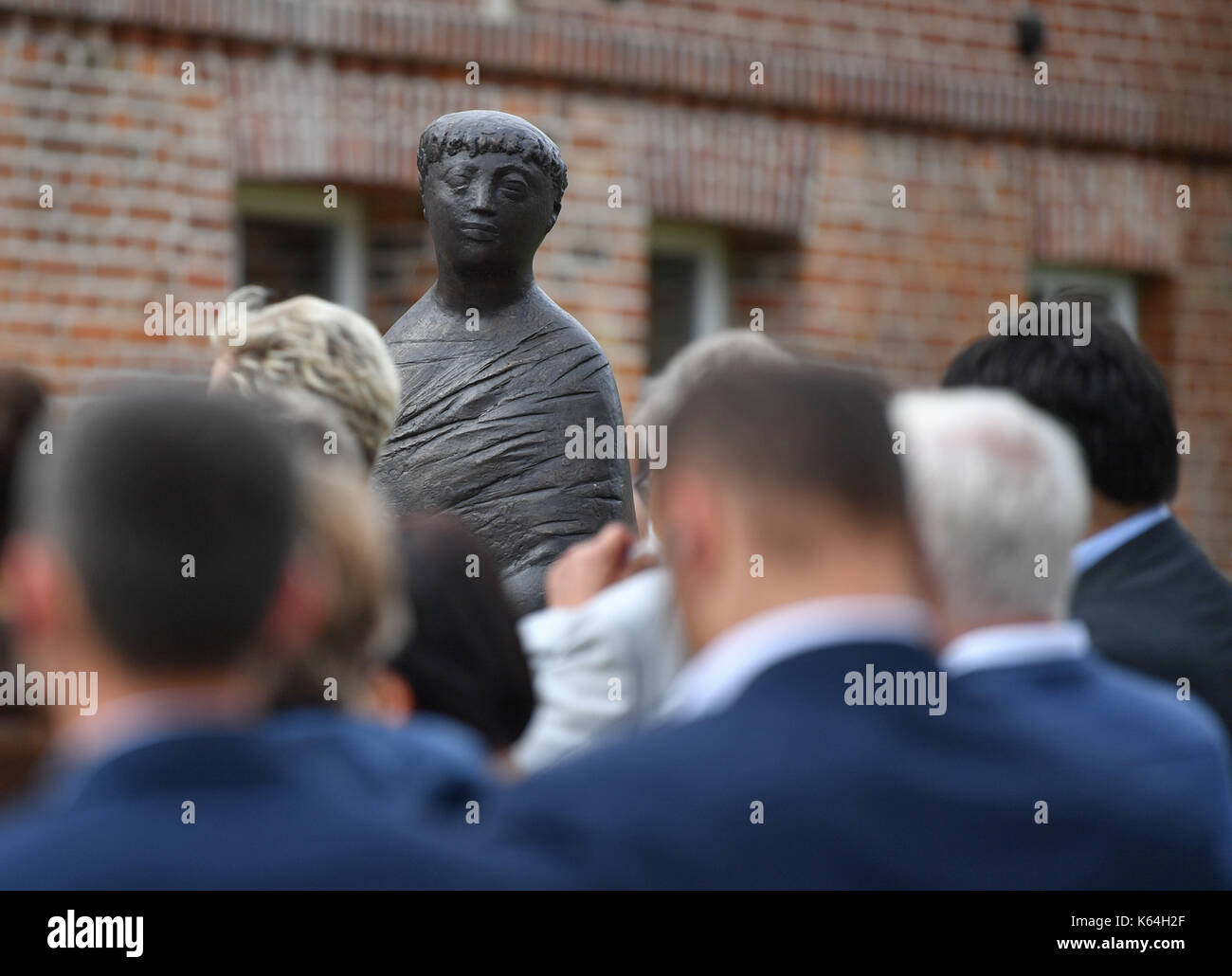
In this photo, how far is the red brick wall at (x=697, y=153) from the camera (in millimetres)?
7070

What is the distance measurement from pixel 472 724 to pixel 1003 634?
0.62 m

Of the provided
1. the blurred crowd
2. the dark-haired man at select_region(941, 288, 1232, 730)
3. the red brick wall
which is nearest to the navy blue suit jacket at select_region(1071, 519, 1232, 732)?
the dark-haired man at select_region(941, 288, 1232, 730)

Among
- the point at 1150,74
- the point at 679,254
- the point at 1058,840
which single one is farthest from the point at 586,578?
the point at 1150,74

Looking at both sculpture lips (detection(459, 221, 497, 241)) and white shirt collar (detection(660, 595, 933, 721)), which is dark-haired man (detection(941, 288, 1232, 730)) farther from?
sculpture lips (detection(459, 221, 497, 241))

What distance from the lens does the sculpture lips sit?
13.3 feet

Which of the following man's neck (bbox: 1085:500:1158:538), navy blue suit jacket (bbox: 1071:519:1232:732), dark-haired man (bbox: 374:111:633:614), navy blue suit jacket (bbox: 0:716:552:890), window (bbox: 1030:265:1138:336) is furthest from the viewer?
window (bbox: 1030:265:1138:336)

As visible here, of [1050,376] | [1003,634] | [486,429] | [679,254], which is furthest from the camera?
[679,254]

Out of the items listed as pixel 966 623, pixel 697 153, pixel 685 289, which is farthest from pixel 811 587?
pixel 685 289

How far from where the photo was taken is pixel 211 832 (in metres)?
1.72

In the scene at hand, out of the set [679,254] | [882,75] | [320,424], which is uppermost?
[882,75]

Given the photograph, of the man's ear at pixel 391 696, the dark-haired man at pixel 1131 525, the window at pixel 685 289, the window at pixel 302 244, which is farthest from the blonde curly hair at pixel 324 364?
the window at pixel 685 289

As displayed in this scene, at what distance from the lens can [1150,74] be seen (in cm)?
951

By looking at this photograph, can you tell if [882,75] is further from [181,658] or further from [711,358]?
[181,658]

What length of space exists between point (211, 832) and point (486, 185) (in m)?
→ 2.46
